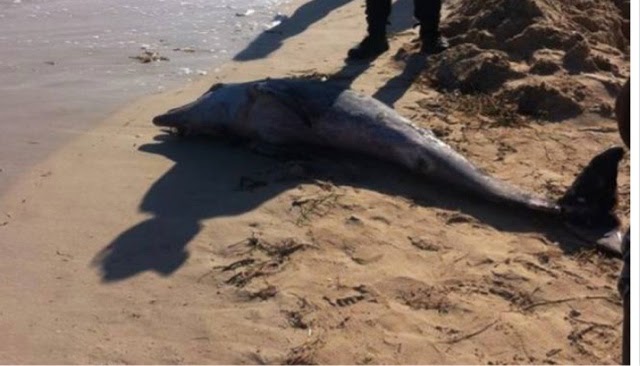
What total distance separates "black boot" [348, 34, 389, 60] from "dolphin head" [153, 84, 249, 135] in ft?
6.00

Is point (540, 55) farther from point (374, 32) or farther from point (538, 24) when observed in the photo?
point (374, 32)

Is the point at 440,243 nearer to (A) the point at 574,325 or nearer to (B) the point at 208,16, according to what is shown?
(A) the point at 574,325

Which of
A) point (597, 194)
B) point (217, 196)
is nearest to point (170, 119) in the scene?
point (217, 196)

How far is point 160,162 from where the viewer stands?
5562 mm

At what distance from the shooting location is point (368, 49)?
25.0 feet

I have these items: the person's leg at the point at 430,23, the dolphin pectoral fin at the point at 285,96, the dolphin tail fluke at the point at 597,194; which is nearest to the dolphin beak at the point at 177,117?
the dolphin pectoral fin at the point at 285,96

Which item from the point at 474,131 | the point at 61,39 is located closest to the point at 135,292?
the point at 474,131

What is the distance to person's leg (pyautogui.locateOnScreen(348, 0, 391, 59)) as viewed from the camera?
25.0 ft

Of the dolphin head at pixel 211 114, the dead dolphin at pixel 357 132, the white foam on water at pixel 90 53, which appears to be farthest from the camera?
the white foam on water at pixel 90 53

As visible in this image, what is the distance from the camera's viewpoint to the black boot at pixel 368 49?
761cm

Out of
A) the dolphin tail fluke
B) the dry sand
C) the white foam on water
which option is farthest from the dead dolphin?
the white foam on water

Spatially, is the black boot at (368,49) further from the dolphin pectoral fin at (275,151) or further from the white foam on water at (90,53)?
the dolphin pectoral fin at (275,151)

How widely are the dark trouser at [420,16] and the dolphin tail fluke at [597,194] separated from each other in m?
3.26

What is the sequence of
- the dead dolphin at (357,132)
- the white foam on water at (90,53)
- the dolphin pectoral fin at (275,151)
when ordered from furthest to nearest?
the white foam on water at (90,53) → the dolphin pectoral fin at (275,151) → the dead dolphin at (357,132)
